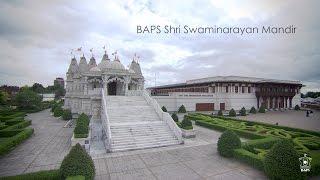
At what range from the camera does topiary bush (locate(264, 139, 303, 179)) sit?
11641 millimetres

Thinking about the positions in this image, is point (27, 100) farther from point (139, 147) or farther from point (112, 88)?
point (139, 147)

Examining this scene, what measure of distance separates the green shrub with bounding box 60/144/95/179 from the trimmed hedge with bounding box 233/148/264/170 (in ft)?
34.1

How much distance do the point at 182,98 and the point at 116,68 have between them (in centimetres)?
1809

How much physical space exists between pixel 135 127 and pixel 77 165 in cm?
1211

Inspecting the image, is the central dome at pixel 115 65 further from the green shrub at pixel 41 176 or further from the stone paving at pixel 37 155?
the green shrub at pixel 41 176

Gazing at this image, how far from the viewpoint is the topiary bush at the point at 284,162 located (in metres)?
11.6

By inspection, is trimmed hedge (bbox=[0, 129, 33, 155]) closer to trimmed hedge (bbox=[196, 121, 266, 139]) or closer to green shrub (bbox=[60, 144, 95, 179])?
green shrub (bbox=[60, 144, 95, 179])

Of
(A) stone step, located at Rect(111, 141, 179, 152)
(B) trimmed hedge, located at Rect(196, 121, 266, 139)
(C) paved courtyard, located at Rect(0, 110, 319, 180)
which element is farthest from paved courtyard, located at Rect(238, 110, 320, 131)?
(A) stone step, located at Rect(111, 141, 179, 152)

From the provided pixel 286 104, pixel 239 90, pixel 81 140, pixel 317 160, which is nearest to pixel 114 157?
pixel 81 140

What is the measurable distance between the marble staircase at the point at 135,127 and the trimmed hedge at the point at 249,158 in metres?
6.59

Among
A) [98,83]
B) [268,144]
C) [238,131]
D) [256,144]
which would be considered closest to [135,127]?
[238,131]

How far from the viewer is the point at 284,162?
11.8 m

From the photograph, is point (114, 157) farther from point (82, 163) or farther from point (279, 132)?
point (279, 132)

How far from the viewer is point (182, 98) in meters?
50.9
